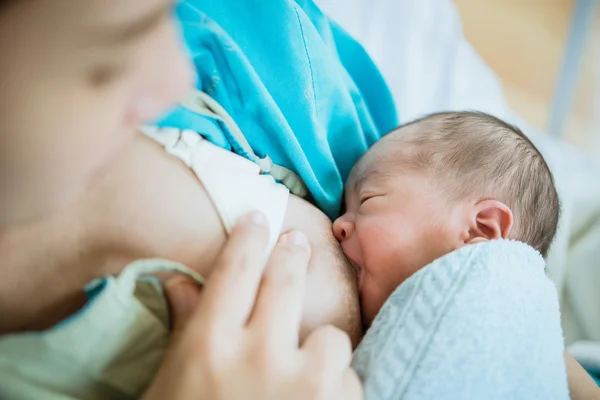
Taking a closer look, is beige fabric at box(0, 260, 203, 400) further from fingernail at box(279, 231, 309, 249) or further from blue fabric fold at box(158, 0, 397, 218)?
blue fabric fold at box(158, 0, 397, 218)

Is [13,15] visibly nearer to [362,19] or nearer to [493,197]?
[493,197]

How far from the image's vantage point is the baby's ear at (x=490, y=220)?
25.0 inches

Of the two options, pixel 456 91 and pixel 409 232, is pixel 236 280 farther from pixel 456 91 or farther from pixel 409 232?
pixel 456 91

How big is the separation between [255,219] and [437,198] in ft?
0.90

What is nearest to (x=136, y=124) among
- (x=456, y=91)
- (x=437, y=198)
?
(x=437, y=198)

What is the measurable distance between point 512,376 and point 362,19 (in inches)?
35.0

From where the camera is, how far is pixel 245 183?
1.83 feet

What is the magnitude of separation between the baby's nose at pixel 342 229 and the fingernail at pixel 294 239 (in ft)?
0.42

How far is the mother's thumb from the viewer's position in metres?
0.45

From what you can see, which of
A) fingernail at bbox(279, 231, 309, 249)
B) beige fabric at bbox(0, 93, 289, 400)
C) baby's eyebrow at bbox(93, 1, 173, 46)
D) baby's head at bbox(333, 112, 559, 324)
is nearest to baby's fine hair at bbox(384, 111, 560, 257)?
baby's head at bbox(333, 112, 559, 324)

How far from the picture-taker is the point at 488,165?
677mm

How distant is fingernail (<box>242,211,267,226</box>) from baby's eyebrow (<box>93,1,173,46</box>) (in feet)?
0.87

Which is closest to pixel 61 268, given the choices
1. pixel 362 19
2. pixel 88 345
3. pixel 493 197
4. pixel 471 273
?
pixel 88 345

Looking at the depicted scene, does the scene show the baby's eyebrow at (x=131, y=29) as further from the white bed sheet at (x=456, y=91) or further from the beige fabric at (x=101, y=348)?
the white bed sheet at (x=456, y=91)
